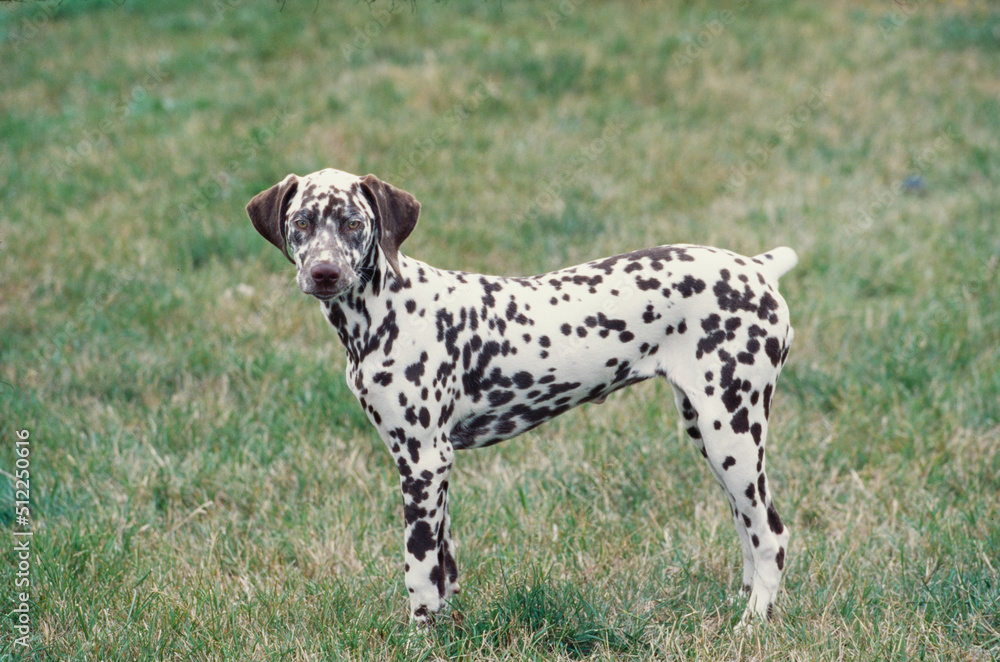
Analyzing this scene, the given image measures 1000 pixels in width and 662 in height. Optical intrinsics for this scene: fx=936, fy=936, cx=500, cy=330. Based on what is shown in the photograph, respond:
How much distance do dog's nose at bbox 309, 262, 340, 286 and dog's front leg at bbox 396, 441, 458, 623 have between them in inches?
27.7

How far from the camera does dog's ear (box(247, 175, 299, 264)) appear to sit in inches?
132

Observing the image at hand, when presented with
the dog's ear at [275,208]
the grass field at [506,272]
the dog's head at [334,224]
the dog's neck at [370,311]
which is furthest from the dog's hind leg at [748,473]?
the dog's ear at [275,208]

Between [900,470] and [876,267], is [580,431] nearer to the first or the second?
[900,470]

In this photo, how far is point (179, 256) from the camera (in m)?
7.27

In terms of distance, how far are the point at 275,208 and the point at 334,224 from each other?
0.28m

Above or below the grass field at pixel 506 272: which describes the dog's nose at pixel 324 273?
above

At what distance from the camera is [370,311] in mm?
3408

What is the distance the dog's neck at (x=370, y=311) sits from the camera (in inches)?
134

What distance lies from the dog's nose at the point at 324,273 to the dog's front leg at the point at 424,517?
2.31 feet

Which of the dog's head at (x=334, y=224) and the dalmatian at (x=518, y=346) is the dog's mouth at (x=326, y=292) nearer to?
the dog's head at (x=334, y=224)

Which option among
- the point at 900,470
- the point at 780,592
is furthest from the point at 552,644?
the point at 900,470

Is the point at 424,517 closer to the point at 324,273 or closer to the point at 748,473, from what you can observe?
the point at 324,273

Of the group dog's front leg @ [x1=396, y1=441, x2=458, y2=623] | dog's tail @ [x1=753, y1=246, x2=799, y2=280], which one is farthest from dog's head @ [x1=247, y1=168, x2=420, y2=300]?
dog's tail @ [x1=753, y1=246, x2=799, y2=280]

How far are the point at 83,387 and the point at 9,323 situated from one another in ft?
3.77
